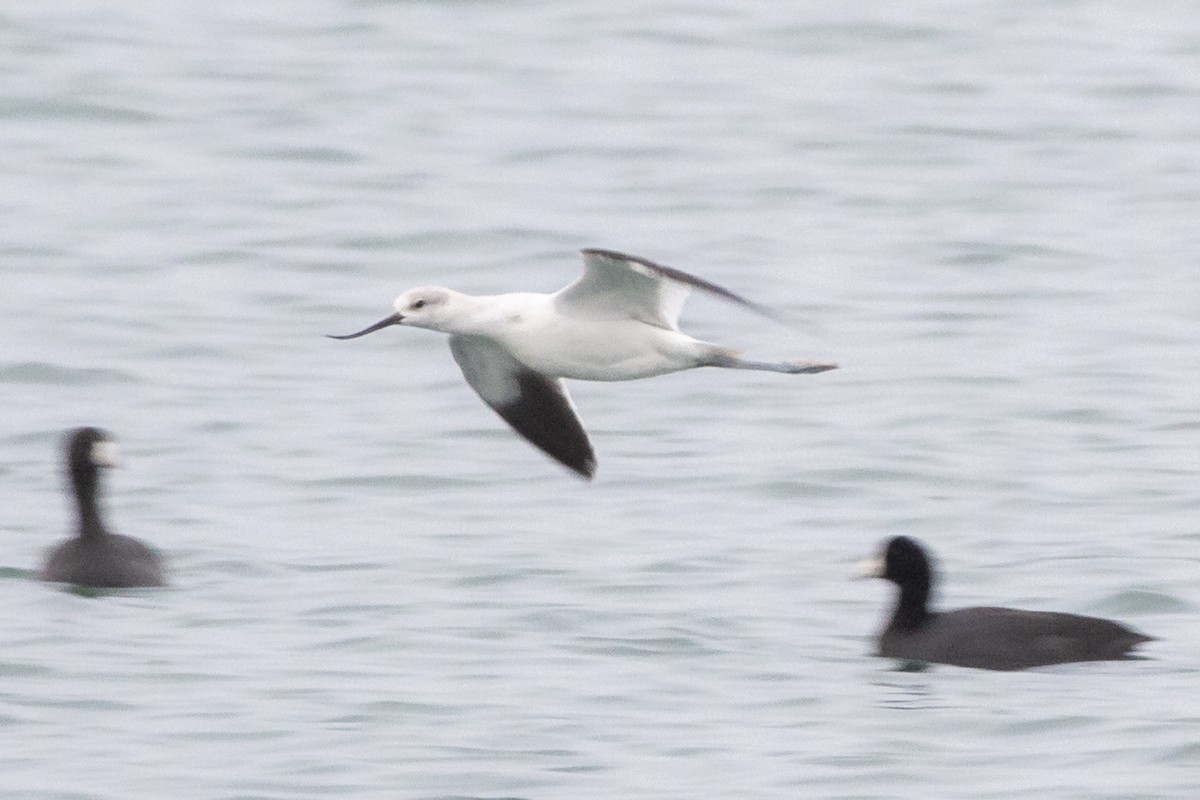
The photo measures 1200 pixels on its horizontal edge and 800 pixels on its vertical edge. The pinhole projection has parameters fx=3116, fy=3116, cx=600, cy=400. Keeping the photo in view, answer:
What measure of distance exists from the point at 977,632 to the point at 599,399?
541 centimetres

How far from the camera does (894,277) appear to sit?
1920 cm

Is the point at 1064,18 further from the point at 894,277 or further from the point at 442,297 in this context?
the point at 442,297

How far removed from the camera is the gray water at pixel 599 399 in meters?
9.91

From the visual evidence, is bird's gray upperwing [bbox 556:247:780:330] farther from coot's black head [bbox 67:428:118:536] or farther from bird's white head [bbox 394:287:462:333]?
coot's black head [bbox 67:428:118:536]

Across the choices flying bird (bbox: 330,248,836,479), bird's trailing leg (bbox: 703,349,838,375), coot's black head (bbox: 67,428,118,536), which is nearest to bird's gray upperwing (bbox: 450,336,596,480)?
flying bird (bbox: 330,248,836,479)

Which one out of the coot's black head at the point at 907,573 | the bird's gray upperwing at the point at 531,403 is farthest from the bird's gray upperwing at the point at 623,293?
the coot's black head at the point at 907,573

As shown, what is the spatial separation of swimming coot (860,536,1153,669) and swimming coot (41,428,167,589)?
2735mm

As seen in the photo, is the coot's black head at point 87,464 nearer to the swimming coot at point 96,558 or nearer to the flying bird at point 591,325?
the swimming coot at point 96,558

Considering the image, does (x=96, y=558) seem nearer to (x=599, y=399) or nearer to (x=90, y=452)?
(x=90, y=452)

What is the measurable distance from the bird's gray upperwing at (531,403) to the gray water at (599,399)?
0.63 metres

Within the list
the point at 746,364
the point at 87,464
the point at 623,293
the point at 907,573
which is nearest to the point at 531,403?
the point at 623,293

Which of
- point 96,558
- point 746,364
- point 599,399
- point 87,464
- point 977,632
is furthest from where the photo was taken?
point 599,399

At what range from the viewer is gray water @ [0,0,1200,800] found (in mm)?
9906

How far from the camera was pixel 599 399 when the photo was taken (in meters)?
16.2
